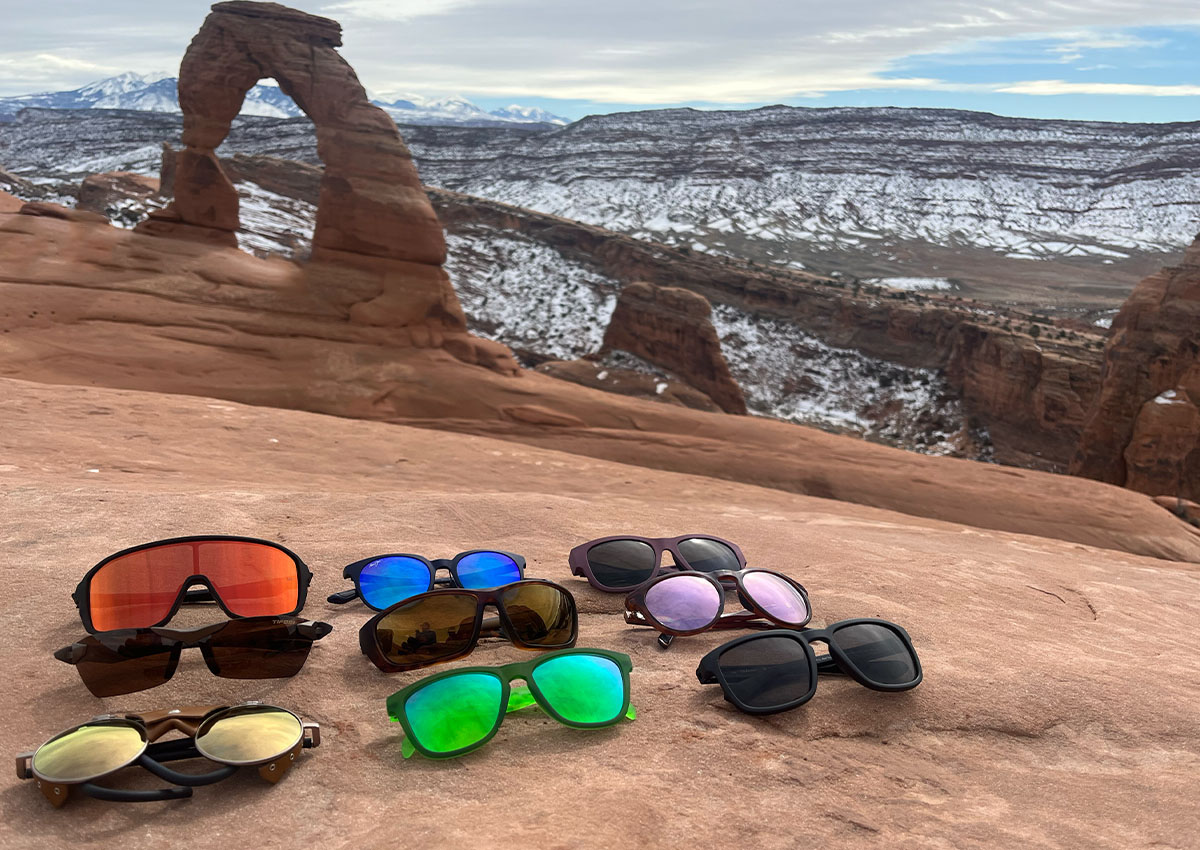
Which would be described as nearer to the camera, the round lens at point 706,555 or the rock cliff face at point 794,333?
the round lens at point 706,555

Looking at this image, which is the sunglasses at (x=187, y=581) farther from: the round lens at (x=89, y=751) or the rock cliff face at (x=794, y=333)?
the rock cliff face at (x=794, y=333)

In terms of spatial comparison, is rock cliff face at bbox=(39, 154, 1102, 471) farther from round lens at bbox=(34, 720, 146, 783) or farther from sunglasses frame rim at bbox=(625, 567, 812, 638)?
round lens at bbox=(34, 720, 146, 783)

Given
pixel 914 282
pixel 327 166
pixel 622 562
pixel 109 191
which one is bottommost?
pixel 914 282

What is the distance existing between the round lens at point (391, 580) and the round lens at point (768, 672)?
1311 mm

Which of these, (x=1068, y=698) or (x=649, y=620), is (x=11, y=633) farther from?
(x=1068, y=698)

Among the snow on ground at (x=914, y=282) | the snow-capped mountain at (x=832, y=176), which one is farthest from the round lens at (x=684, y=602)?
the snow-capped mountain at (x=832, y=176)

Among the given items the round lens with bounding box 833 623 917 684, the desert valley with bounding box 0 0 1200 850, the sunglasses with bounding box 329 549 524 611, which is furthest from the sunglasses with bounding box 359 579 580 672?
the round lens with bounding box 833 623 917 684

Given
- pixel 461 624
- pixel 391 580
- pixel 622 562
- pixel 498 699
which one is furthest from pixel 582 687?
pixel 622 562

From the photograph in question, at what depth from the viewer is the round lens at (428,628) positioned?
262 centimetres

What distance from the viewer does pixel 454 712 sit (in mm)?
2225

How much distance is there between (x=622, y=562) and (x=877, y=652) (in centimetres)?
129

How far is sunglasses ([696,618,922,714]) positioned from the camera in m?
2.50

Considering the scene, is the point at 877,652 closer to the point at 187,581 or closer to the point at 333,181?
the point at 187,581

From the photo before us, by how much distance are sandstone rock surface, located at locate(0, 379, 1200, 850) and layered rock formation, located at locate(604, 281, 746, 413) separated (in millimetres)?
26570
